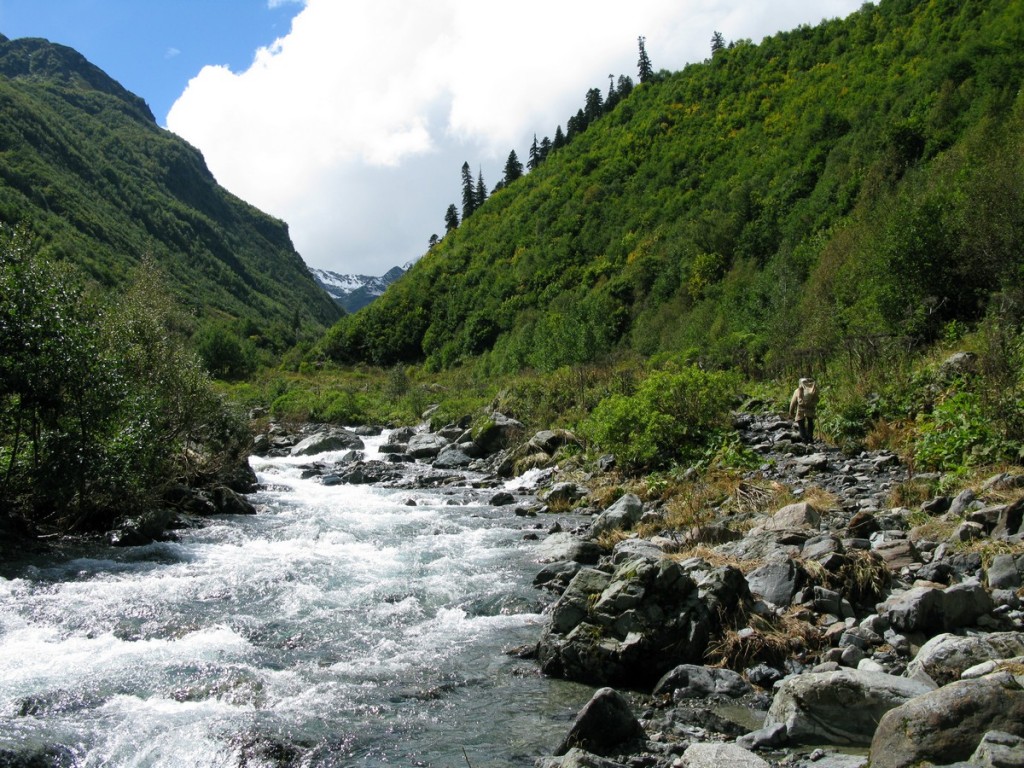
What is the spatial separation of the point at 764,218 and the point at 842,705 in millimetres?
48475

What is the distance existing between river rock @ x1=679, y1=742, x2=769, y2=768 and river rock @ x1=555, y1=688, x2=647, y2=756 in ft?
2.38

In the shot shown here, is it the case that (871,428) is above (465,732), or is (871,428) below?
above

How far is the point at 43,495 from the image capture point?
14227 mm

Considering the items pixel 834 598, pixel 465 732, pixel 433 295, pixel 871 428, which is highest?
pixel 433 295

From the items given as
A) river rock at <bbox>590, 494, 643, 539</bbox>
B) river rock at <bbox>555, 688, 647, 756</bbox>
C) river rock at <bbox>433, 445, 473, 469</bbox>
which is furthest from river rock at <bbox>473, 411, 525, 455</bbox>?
river rock at <bbox>555, 688, 647, 756</bbox>

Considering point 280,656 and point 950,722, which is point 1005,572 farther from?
point 280,656

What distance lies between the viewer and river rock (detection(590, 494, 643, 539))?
1442 cm

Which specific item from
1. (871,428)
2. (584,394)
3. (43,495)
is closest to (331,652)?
(43,495)

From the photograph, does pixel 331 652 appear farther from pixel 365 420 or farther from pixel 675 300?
pixel 675 300

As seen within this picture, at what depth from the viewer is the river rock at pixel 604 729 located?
612 centimetres

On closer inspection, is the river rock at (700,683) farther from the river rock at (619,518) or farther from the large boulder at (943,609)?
the river rock at (619,518)

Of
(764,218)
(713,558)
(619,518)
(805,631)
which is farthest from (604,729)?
(764,218)

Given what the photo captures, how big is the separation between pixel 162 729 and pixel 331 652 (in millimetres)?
2517

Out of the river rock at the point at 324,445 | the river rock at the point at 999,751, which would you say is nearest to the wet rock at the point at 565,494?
the river rock at the point at 999,751
